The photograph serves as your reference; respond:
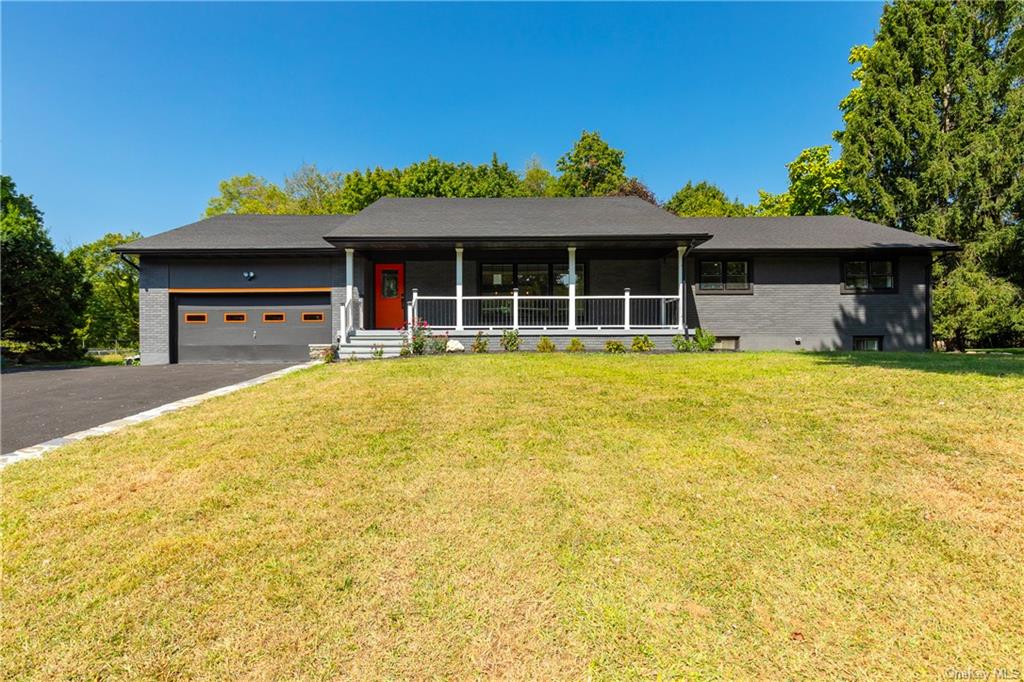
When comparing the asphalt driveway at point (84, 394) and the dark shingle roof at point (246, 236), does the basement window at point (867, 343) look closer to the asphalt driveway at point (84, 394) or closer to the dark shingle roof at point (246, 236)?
the dark shingle roof at point (246, 236)

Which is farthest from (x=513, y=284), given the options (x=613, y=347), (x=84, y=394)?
(x=84, y=394)

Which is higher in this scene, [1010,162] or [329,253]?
[1010,162]

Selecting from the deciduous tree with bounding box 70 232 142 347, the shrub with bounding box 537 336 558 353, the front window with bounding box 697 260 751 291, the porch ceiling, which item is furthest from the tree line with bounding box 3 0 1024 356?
the deciduous tree with bounding box 70 232 142 347

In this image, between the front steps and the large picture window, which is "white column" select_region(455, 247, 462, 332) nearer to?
the front steps

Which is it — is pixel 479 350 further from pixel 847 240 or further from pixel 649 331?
pixel 847 240

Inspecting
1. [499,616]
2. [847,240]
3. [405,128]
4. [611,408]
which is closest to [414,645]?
[499,616]

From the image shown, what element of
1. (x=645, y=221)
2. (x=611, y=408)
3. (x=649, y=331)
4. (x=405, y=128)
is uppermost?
(x=405, y=128)

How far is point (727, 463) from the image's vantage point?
356cm

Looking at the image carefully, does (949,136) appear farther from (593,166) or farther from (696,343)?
(593,166)

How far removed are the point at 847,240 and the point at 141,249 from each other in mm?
20717

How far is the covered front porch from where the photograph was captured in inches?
521

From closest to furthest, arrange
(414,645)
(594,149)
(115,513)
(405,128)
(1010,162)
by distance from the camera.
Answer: (414,645) → (115,513) → (1010,162) → (405,128) → (594,149)

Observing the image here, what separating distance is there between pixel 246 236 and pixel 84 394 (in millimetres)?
7598

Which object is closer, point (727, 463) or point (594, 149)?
point (727, 463)
